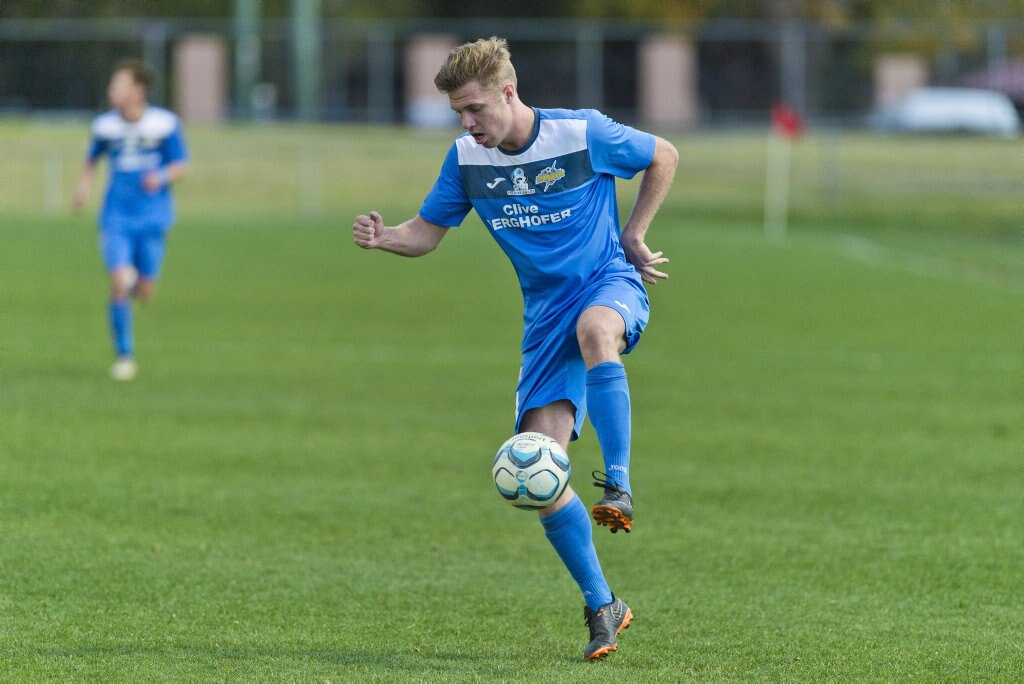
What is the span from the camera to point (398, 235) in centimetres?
603

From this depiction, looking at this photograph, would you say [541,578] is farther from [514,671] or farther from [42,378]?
[42,378]

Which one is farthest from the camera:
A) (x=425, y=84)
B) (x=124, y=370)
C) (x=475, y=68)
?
(x=425, y=84)

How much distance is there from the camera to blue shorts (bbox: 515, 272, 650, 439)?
5703mm

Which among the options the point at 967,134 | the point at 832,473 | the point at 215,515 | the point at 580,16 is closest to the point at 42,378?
the point at 215,515

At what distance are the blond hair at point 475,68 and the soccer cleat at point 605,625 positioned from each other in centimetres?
196

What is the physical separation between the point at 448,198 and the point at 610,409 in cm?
118

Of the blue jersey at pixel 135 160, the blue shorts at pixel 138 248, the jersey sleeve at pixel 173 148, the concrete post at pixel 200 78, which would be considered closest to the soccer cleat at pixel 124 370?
the blue shorts at pixel 138 248

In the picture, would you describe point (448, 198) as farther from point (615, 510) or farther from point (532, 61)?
point (532, 61)

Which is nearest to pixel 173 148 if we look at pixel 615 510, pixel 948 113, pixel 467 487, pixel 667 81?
pixel 467 487

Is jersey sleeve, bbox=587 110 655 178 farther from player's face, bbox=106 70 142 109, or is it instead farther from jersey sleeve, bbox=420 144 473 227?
player's face, bbox=106 70 142 109

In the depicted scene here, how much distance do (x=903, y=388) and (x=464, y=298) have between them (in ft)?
28.4

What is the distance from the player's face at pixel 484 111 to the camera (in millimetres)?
5457

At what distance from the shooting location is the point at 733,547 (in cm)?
743

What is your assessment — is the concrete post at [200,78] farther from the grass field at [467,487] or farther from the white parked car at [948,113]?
the grass field at [467,487]
